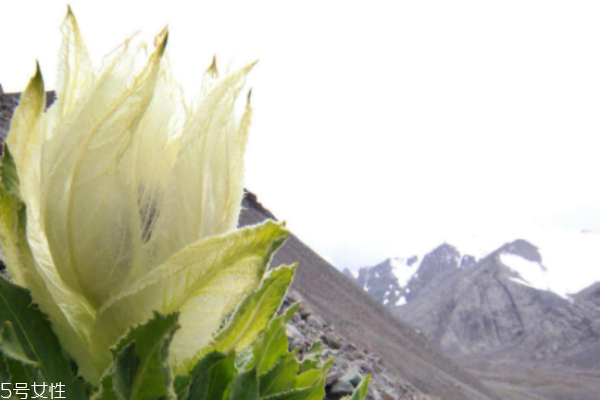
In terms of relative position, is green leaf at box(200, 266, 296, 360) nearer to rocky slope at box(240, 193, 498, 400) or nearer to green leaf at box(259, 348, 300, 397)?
green leaf at box(259, 348, 300, 397)

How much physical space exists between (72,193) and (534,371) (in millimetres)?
61537

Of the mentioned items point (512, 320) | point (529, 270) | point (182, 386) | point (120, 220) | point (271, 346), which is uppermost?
point (529, 270)

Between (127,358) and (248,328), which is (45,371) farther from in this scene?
(248,328)

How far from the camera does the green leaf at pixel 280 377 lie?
1.03m

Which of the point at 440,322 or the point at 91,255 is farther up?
the point at 440,322

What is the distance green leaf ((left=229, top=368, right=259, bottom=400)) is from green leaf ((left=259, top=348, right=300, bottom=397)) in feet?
0.32

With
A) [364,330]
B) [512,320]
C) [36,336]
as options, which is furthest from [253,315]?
[512,320]

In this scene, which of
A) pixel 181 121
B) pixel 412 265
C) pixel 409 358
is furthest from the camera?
pixel 412 265

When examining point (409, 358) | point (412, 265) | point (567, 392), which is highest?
point (412, 265)

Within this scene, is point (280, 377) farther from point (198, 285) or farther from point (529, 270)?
point (529, 270)

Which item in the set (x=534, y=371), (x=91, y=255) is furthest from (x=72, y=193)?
(x=534, y=371)

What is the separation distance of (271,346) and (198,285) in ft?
1.39

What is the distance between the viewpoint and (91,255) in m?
0.79

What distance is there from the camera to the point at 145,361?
0.74 meters
